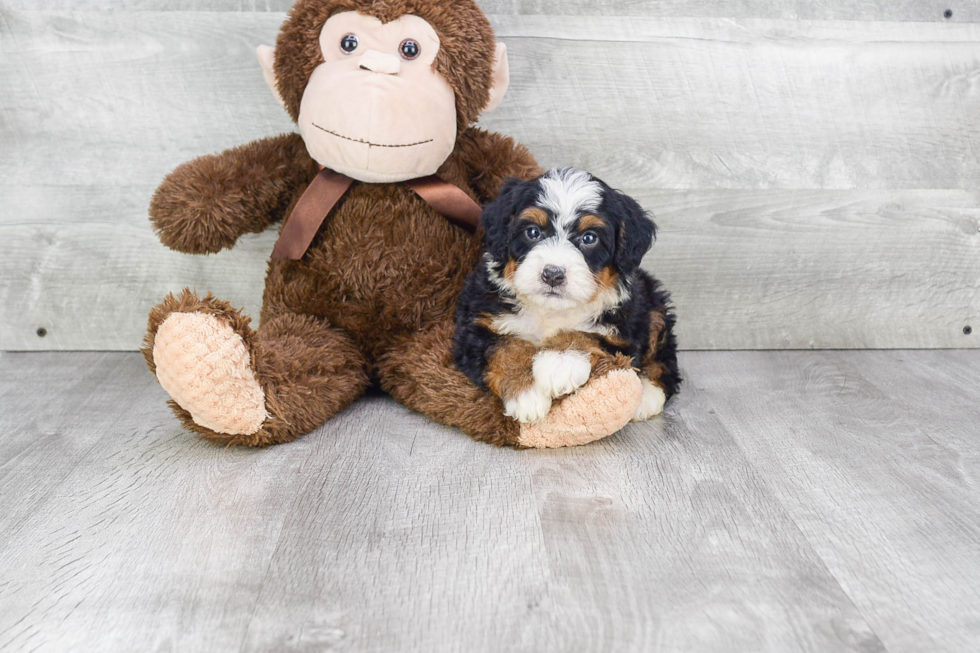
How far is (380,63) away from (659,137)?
955 millimetres

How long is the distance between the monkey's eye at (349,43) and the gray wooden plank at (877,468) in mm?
1201

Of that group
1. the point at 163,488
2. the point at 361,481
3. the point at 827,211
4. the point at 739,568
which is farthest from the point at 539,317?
the point at 827,211

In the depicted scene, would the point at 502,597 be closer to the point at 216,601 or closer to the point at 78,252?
the point at 216,601

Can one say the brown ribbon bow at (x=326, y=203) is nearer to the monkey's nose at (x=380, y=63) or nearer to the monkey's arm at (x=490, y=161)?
the monkey's arm at (x=490, y=161)

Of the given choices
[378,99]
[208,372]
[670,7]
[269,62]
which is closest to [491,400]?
[208,372]

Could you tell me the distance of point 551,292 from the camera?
167 centimetres

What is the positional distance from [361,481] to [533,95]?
1270 mm

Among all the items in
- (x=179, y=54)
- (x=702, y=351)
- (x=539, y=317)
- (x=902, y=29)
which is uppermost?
(x=902, y=29)

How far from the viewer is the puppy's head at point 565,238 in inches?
65.6

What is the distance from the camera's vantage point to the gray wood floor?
122cm

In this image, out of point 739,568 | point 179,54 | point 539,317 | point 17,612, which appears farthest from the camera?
point 179,54

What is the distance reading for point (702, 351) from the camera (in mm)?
2650

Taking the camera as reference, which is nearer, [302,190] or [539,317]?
[539,317]

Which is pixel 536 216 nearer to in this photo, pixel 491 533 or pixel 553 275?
pixel 553 275
